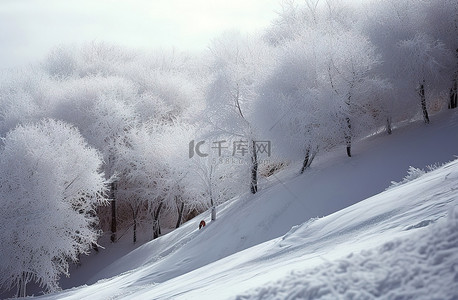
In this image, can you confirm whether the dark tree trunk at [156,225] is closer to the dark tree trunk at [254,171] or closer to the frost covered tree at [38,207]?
the frost covered tree at [38,207]

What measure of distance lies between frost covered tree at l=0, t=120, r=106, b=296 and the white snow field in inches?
148

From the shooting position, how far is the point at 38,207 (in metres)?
21.7

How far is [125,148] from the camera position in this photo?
32.2m

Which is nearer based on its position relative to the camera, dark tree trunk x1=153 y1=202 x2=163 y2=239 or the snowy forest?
the snowy forest

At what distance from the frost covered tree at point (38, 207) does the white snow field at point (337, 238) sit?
3.75 m

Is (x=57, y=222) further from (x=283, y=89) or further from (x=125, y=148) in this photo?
(x=283, y=89)

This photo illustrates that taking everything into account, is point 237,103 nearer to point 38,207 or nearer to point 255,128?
point 255,128

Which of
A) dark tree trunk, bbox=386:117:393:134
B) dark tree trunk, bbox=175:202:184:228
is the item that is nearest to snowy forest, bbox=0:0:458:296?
dark tree trunk, bbox=386:117:393:134

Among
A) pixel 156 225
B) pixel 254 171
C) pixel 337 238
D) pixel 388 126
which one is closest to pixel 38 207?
pixel 156 225

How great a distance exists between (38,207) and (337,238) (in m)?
19.4

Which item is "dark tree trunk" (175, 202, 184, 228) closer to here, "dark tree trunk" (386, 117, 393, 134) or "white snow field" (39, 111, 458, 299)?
"white snow field" (39, 111, 458, 299)

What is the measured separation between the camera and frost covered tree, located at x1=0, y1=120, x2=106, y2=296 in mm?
21094

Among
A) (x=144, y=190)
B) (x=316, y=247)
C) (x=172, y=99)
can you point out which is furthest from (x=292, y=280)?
(x=172, y=99)

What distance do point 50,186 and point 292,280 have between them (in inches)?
838
